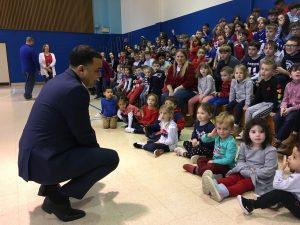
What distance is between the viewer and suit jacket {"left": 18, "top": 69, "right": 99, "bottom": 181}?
6.33ft

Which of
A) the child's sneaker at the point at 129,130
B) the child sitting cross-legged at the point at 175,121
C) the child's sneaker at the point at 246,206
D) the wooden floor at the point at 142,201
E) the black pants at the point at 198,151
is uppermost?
the child sitting cross-legged at the point at 175,121

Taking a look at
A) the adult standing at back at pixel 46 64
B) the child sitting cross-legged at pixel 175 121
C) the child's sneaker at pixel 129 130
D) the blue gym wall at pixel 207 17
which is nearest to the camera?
the child sitting cross-legged at pixel 175 121

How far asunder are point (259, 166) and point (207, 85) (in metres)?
2.35

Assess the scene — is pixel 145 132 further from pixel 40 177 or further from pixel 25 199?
pixel 40 177

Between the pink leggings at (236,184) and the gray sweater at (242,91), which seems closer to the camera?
the pink leggings at (236,184)

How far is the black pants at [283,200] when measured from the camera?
1.94m

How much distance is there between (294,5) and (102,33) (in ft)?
33.5

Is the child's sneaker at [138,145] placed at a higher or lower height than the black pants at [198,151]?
lower

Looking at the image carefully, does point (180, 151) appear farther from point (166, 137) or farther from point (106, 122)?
point (106, 122)

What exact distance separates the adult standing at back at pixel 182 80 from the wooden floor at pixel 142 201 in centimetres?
159

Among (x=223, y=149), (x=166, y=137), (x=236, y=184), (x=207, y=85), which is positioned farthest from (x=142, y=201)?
(x=207, y=85)

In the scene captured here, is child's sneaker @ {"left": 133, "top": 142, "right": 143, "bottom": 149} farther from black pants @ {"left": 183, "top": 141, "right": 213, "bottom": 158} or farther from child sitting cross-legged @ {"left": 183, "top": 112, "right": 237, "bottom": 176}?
child sitting cross-legged @ {"left": 183, "top": 112, "right": 237, "bottom": 176}

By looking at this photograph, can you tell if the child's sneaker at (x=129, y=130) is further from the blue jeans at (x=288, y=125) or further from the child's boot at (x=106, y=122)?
the blue jeans at (x=288, y=125)

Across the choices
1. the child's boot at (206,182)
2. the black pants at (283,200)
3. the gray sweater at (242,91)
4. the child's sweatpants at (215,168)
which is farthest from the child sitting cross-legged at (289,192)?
the gray sweater at (242,91)
